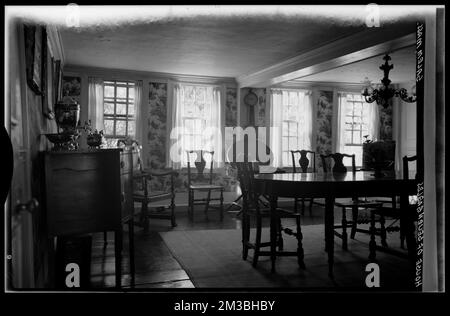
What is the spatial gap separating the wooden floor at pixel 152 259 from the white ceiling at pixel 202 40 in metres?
2.09

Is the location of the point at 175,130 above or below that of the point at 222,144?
above

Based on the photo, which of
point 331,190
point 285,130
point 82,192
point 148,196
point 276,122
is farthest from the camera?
point 285,130

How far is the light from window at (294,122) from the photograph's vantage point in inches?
279

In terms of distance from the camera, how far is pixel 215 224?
199 inches

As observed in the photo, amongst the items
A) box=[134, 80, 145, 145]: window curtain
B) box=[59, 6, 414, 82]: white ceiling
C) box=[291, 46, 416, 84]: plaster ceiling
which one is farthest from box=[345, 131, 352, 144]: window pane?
box=[134, 80, 145, 145]: window curtain

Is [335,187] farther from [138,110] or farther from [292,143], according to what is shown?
[292,143]

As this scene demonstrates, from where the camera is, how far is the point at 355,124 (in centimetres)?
753

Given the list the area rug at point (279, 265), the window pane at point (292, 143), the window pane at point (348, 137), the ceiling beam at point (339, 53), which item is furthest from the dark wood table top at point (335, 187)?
the window pane at point (348, 137)

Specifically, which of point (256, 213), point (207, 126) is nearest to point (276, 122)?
point (207, 126)

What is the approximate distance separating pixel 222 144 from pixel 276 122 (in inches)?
46.5

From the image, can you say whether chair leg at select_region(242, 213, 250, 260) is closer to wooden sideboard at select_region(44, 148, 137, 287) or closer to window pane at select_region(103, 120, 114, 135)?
wooden sideboard at select_region(44, 148, 137, 287)

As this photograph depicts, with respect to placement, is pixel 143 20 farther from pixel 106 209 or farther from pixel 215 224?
pixel 215 224
